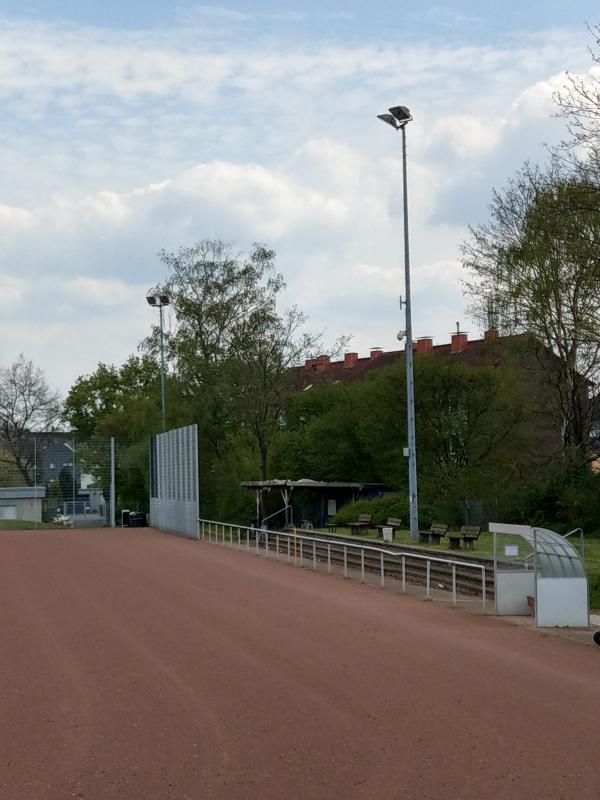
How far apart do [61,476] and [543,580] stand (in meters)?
42.4

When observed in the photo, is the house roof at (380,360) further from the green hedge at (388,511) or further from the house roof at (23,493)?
the house roof at (23,493)

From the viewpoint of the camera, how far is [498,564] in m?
16.9

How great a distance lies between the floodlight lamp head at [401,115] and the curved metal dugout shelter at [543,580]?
15.0m

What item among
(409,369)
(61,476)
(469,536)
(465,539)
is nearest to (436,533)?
(469,536)

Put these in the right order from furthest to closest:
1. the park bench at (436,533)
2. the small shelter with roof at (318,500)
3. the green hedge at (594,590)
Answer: the small shelter with roof at (318,500) < the park bench at (436,533) < the green hedge at (594,590)

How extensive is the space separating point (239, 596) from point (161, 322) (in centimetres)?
3366

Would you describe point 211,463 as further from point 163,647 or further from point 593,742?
point 593,742

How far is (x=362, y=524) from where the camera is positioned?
3347 cm

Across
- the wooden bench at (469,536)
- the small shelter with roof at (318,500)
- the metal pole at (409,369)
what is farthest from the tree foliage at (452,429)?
the wooden bench at (469,536)

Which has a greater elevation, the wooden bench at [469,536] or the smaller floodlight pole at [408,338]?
the smaller floodlight pole at [408,338]

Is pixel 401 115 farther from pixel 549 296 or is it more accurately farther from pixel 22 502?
pixel 22 502

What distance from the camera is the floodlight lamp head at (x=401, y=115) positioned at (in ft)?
93.9

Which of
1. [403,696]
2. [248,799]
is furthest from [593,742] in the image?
[248,799]

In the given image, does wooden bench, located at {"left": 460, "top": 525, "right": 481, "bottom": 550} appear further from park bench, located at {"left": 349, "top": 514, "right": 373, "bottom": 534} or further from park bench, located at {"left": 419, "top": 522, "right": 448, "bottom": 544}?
park bench, located at {"left": 349, "top": 514, "right": 373, "bottom": 534}
